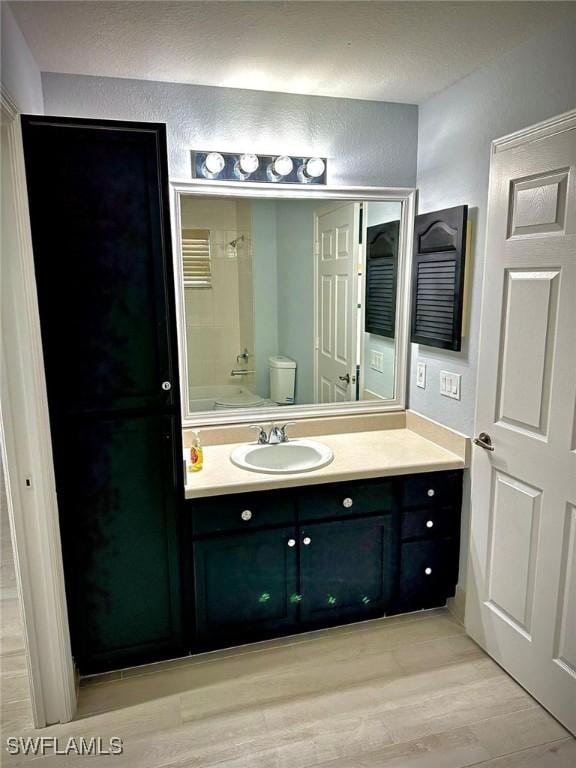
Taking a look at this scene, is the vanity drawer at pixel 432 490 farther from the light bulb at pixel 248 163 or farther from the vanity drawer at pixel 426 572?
the light bulb at pixel 248 163

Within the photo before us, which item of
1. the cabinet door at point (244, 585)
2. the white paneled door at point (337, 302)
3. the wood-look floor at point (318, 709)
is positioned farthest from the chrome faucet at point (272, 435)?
the wood-look floor at point (318, 709)

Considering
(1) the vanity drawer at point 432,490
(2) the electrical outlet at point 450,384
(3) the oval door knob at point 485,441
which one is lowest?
(1) the vanity drawer at point 432,490

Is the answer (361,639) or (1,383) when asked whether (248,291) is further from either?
(361,639)

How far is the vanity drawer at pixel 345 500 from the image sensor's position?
2.18 m

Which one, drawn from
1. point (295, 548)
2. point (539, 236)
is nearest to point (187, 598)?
point (295, 548)

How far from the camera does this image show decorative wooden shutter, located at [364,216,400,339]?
2625 millimetres

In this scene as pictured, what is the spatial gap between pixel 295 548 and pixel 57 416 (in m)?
1.09

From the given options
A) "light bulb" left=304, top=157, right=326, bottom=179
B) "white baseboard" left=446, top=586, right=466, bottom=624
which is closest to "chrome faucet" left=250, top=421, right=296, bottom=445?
"white baseboard" left=446, top=586, right=466, bottom=624

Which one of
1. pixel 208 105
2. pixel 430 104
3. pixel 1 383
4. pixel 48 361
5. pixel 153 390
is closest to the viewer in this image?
pixel 1 383

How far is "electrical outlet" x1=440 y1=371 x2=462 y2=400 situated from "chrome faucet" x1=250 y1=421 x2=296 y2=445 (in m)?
0.79

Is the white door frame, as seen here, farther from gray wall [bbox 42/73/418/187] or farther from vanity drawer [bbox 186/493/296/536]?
gray wall [bbox 42/73/418/187]

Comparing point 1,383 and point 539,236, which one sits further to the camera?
point 539,236

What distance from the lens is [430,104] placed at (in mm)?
2418

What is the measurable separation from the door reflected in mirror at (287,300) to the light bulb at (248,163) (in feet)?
0.43
